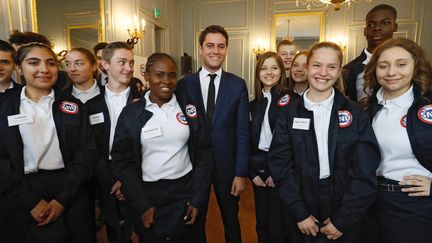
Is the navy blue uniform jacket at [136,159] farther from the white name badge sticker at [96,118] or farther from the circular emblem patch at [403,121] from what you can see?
the circular emblem patch at [403,121]

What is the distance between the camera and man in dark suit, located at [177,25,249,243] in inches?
77.7

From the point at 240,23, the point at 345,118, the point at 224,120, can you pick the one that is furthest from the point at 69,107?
the point at 240,23

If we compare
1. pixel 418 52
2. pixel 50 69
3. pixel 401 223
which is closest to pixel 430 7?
pixel 418 52

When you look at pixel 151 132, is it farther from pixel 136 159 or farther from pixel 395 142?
pixel 395 142

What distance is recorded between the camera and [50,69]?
1.69 m

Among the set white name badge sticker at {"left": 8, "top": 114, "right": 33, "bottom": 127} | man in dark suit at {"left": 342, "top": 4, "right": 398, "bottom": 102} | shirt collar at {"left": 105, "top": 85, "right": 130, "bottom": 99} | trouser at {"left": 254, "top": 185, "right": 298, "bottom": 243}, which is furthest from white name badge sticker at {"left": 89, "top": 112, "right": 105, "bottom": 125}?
man in dark suit at {"left": 342, "top": 4, "right": 398, "bottom": 102}

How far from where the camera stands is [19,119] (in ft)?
5.12

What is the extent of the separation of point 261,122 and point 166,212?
0.93 metres

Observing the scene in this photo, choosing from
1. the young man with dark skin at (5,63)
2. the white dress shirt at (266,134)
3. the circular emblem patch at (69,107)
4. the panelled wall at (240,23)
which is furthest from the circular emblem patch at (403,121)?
the panelled wall at (240,23)

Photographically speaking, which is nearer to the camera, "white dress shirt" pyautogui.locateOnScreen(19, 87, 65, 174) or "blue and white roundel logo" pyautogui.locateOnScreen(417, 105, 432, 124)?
"blue and white roundel logo" pyautogui.locateOnScreen(417, 105, 432, 124)

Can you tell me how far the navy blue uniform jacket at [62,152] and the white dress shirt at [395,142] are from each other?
173cm

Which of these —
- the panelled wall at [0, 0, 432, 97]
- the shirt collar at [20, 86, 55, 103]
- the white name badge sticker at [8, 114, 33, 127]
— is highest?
the panelled wall at [0, 0, 432, 97]

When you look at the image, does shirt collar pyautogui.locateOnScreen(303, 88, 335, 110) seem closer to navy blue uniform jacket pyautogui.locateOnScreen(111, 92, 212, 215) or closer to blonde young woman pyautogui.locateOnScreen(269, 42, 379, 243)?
blonde young woman pyautogui.locateOnScreen(269, 42, 379, 243)

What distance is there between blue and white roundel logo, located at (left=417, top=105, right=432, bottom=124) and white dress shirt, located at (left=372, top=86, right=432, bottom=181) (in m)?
0.06
